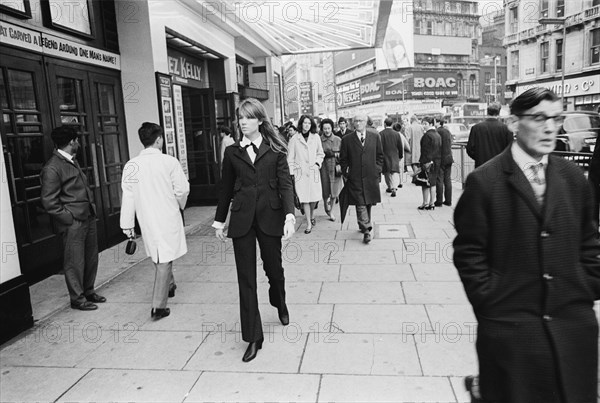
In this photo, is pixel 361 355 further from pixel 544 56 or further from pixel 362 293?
pixel 544 56

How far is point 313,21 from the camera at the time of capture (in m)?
11.8

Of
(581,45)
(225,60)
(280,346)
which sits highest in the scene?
(581,45)

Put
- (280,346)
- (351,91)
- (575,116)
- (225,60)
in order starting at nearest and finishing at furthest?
(280,346), (225,60), (575,116), (351,91)

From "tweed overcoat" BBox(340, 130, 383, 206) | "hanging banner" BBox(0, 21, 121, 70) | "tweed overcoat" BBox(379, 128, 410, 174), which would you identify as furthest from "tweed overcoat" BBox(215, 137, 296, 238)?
"tweed overcoat" BBox(379, 128, 410, 174)

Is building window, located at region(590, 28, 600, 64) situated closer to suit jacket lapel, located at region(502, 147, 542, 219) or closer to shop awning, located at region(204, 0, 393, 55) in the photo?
shop awning, located at region(204, 0, 393, 55)

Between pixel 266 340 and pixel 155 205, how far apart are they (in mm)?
1619

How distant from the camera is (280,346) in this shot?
12.8 feet

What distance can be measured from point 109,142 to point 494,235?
6743mm

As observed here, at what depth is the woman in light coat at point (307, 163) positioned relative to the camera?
8328 mm

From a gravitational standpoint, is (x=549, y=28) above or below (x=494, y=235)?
above

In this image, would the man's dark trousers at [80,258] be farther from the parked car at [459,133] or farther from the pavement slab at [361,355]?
the parked car at [459,133]

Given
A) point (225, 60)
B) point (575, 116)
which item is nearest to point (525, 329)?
point (225, 60)

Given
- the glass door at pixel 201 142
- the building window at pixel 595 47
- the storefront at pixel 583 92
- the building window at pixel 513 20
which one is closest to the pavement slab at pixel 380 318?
the glass door at pixel 201 142

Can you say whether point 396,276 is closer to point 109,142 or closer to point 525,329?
point 525,329
